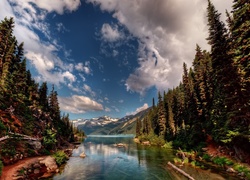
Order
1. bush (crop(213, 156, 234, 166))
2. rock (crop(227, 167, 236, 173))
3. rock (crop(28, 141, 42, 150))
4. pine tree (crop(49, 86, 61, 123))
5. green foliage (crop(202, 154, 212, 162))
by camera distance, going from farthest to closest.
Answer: pine tree (crop(49, 86, 61, 123)) < rock (crop(28, 141, 42, 150)) < green foliage (crop(202, 154, 212, 162)) < bush (crop(213, 156, 234, 166)) < rock (crop(227, 167, 236, 173))

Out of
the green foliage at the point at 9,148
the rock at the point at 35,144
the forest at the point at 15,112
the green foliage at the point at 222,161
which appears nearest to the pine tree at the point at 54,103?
the forest at the point at 15,112

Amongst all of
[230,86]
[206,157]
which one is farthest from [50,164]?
[230,86]

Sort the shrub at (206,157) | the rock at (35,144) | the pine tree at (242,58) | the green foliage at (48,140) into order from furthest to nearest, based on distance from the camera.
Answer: the green foliage at (48,140) → the rock at (35,144) → the shrub at (206,157) → the pine tree at (242,58)

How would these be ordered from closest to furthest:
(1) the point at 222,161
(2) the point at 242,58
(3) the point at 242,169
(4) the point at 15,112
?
(2) the point at 242,58, (3) the point at 242,169, (1) the point at 222,161, (4) the point at 15,112

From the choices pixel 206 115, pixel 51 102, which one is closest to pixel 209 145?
pixel 206 115

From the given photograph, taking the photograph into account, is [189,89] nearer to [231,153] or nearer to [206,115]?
[206,115]

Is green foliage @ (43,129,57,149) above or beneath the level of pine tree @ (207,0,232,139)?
beneath

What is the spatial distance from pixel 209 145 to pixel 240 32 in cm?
2755

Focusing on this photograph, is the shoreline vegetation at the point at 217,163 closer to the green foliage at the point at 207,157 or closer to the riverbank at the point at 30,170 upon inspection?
the green foliage at the point at 207,157

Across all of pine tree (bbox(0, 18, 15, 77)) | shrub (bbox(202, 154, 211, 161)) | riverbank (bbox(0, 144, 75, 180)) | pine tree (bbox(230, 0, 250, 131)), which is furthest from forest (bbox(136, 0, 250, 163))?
pine tree (bbox(0, 18, 15, 77))

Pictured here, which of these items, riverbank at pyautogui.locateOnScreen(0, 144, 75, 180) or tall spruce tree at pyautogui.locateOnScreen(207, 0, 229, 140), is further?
tall spruce tree at pyautogui.locateOnScreen(207, 0, 229, 140)

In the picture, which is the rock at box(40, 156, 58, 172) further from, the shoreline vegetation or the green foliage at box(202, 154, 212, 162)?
the green foliage at box(202, 154, 212, 162)

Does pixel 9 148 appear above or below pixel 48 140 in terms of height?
below

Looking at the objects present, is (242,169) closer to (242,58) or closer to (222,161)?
(222,161)
